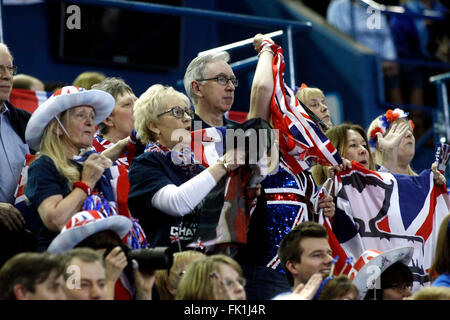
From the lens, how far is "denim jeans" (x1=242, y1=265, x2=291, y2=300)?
4.35 meters

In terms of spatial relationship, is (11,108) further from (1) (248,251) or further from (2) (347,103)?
(2) (347,103)

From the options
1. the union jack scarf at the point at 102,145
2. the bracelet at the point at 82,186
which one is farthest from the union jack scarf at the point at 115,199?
the union jack scarf at the point at 102,145

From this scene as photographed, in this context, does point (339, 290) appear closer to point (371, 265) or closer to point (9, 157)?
point (371, 265)

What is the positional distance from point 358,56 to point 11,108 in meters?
6.09

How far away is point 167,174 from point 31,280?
1.24 m

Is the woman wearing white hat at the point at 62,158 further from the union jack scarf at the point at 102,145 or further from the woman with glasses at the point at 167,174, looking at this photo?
the union jack scarf at the point at 102,145

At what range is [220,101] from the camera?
5039mm

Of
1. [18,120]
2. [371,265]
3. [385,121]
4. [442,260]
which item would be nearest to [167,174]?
[18,120]

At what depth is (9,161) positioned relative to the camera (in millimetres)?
4840

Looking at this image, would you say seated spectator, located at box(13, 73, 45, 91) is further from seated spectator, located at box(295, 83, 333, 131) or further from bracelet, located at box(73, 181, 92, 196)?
bracelet, located at box(73, 181, 92, 196)

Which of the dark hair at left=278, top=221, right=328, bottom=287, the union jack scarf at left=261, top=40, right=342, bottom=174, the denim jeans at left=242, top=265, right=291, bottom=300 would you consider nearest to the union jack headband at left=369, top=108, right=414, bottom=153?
the union jack scarf at left=261, top=40, right=342, bottom=174

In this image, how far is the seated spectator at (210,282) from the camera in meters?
3.79

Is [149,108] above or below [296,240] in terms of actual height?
above
